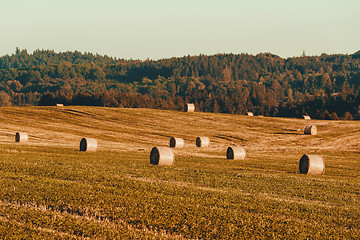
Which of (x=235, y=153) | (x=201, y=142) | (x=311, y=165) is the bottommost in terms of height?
(x=201, y=142)

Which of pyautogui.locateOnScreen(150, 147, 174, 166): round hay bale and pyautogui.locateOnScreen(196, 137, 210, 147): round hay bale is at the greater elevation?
pyautogui.locateOnScreen(150, 147, 174, 166): round hay bale

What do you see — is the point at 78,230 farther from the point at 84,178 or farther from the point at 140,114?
the point at 140,114

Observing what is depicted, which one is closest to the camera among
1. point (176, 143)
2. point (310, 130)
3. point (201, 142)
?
point (176, 143)

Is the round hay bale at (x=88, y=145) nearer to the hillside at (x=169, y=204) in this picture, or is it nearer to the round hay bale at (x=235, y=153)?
the round hay bale at (x=235, y=153)

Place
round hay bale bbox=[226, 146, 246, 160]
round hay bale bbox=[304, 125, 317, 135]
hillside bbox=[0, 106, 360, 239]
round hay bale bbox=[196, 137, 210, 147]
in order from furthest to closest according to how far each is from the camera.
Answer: round hay bale bbox=[304, 125, 317, 135] → round hay bale bbox=[196, 137, 210, 147] → round hay bale bbox=[226, 146, 246, 160] → hillside bbox=[0, 106, 360, 239]

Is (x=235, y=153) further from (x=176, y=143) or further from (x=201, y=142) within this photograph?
(x=201, y=142)

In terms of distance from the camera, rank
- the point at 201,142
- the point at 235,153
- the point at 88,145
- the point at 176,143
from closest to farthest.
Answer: the point at 235,153, the point at 88,145, the point at 176,143, the point at 201,142

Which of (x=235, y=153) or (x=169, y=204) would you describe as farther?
(x=235, y=153)

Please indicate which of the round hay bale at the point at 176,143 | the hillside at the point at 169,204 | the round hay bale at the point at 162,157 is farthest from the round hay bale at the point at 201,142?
the round hay bale at the point at 162,157

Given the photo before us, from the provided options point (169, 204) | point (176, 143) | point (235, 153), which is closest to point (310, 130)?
point (176, 143)

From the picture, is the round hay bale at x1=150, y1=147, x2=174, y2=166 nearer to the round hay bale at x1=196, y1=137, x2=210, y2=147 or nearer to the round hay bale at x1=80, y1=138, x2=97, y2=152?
the round hay bale at x1=80, y1=138, x2=97, y2=152

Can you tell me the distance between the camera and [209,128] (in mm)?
74500

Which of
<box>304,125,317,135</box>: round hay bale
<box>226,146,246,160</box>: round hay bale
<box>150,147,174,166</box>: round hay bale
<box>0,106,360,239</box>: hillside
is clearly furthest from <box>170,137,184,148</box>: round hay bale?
<box>304,125,317,135</box>: round hay bale

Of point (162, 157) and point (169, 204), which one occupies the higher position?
point (169, 204)
